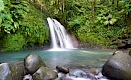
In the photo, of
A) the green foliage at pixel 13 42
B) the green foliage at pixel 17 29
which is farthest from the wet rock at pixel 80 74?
the green foliage at pixel 13 42

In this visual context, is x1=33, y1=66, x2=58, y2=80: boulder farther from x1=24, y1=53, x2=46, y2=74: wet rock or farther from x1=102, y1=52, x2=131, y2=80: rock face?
x1=102, y1=52, x2=131, y2=80: rock face

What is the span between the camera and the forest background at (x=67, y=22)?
9133 mm

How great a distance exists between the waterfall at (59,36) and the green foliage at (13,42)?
245 centimetres

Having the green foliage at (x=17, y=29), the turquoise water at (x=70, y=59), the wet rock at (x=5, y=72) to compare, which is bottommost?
the turquoise water at (x=70, y=59)

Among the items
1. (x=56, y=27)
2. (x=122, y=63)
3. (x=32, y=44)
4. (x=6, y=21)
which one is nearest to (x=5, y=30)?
(x=6, y=21)

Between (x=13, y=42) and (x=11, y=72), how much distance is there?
17.8ft

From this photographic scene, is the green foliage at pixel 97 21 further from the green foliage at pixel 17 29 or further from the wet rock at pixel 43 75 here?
the wet rock at pixel 43 75

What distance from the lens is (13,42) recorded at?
371 inches

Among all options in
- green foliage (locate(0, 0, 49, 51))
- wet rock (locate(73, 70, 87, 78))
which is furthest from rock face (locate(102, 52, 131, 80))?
green foliage (locate(0, 0, 49, 51))

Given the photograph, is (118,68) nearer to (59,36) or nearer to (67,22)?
(59,36)

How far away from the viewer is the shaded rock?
13.6ft

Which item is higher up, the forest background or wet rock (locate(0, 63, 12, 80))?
the forest background

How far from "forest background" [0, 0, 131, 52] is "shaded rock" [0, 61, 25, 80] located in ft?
9.02

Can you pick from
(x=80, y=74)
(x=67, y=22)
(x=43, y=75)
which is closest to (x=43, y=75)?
(x=43, y=75)
